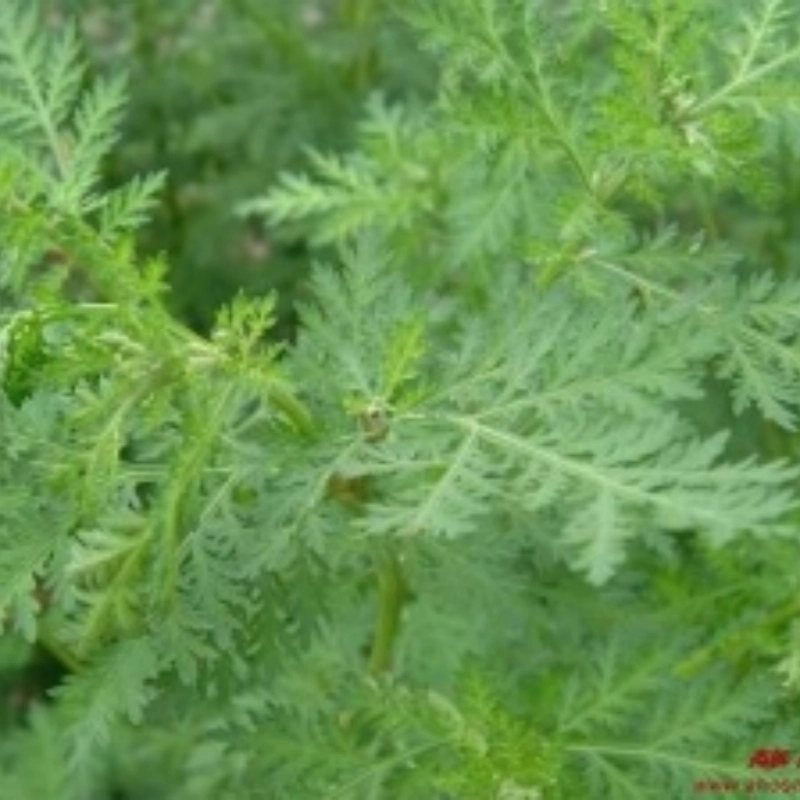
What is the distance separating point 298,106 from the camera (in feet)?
10.1

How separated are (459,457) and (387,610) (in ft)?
1.41

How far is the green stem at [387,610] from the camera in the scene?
70.8 inches

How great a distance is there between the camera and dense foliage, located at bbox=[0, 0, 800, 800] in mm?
1470

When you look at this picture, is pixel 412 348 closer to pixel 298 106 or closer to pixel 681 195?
pixel 681 195

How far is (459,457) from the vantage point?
1464 mm

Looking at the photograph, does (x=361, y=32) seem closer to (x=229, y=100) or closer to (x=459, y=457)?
(x=229, y=100)

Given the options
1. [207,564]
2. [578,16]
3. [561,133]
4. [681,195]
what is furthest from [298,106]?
[207,564]

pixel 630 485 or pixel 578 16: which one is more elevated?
pixel 578 16

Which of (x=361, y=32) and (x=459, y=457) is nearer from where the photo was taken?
(x=459, y=457)

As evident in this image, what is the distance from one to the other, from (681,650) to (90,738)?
60cm

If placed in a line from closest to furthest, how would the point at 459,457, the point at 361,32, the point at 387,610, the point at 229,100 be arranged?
the point at 459,457, the point at 387,610, the point at 361,32, the point at 229,100

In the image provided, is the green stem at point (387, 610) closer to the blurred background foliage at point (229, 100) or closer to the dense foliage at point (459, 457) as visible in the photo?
the dense foliage at point (459, 457)

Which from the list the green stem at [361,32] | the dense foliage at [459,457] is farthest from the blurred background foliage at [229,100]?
the dense foliage at [459,457]

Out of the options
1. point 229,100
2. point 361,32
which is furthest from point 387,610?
point 229,100
